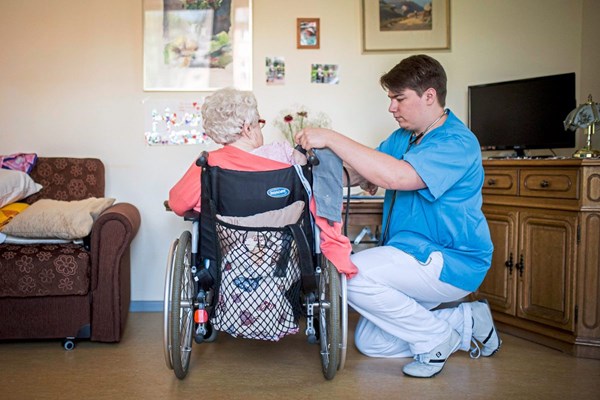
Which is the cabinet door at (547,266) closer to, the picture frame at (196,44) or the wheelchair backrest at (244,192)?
the wheelchair backrest at (244,192)

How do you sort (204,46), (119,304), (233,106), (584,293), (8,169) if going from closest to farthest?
(233,106), (584,293), (119,304), (8,169), (204,46)

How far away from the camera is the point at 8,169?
10.4 feet

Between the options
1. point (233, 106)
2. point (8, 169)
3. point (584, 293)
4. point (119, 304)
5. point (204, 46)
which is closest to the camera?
point (233, 106)

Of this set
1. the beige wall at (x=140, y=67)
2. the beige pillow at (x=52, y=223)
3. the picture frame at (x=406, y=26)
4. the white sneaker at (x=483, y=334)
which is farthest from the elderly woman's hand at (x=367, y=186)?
the beige pillow at (x=52, y=223)

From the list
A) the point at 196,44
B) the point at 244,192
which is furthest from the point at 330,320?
the point at 196,44

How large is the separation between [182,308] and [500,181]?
170 centimetres

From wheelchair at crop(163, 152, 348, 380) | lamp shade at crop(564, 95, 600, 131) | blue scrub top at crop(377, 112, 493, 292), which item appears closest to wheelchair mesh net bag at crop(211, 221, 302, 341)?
wheelchair at crop(163, 152, 348, 380)

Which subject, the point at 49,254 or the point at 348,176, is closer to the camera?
the point at 348,176

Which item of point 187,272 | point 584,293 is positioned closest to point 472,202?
point 584,293

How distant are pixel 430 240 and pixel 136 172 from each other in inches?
74.0

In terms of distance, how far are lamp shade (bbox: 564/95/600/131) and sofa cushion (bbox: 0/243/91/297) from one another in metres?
2.36

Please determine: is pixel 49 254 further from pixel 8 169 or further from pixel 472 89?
pixel 472 89

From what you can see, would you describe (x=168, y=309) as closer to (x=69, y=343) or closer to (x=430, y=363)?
(x=69, y=343)

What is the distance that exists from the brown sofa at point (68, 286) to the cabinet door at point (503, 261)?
5.92ft
